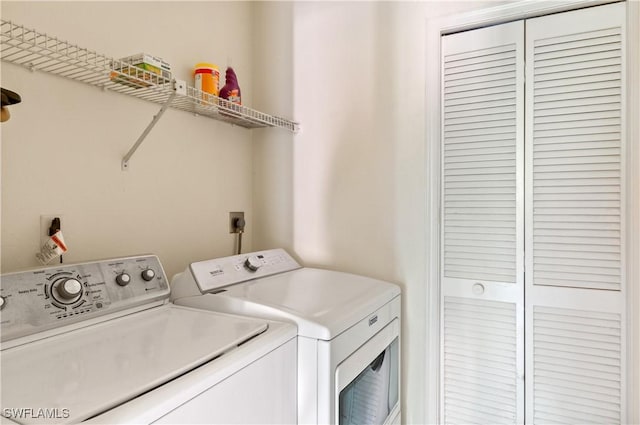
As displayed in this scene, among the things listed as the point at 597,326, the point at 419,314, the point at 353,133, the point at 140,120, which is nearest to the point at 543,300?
the point at 597,326

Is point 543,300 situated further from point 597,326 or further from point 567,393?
point 567,393

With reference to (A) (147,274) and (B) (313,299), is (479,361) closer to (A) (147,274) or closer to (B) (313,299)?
(B) (313,299)

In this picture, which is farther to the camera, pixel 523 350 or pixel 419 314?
pixel 419 314

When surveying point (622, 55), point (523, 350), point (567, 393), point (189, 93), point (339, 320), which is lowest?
point (567, 393)

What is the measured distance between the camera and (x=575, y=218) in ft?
4.79

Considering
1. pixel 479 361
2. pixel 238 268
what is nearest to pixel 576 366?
pixel 479 361

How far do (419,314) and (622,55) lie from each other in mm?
A: 1260

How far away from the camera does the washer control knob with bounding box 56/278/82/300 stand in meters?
1.00

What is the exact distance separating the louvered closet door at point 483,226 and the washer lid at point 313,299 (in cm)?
34

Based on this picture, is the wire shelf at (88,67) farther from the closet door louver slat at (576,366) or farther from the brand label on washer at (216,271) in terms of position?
the closet door louver slat at (576,366)

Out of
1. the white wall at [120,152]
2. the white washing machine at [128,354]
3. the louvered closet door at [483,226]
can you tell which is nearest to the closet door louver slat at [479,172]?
the louvered closet door at [483,226]

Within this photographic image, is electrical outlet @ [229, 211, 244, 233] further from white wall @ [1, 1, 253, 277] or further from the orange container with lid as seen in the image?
the orange container with lid

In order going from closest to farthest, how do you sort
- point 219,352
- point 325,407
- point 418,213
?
1. point 219,352
2. point 325,407
3. point 418,213

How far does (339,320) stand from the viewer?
3.71 ft
